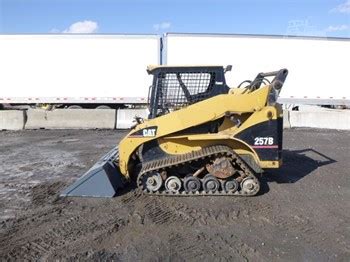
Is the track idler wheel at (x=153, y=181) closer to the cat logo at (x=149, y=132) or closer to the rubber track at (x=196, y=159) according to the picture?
the rubber track at (x=196, y=159)

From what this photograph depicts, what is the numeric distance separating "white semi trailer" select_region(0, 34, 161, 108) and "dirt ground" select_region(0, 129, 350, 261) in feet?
33.6

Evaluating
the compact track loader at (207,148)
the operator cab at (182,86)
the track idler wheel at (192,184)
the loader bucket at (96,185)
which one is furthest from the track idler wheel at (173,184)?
the operator cab at (182,86)

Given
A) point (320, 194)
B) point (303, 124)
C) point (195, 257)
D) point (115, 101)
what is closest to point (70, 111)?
point (115, 101)

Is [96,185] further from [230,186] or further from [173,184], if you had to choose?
[230,186]

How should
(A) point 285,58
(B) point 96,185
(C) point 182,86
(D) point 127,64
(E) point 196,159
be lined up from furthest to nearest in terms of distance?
1. (A) point 285,58
2. (D) point 127,64
3. (C) point 182,86
4. (B) point 96,185
5. (E) point 196,159

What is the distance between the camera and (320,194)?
6.57 m

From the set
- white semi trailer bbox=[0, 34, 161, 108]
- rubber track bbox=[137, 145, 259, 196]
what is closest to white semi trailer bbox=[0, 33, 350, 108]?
white semi trailer bbox=[0, 34, 161, 108]

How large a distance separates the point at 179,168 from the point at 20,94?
1415cm

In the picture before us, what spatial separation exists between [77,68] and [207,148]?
13327 millimetres

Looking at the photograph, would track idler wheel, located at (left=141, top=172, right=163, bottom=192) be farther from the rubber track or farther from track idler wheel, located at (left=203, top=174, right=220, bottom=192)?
track idler wheel, located at (left=203, top=174, right=220, bottom=192)

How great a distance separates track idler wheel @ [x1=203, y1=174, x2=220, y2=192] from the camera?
6250 millimetres

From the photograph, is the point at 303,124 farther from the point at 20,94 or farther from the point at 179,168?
the point at 20,94

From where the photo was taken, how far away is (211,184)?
246 inches

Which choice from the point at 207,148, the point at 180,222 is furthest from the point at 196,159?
the point at 180,222
